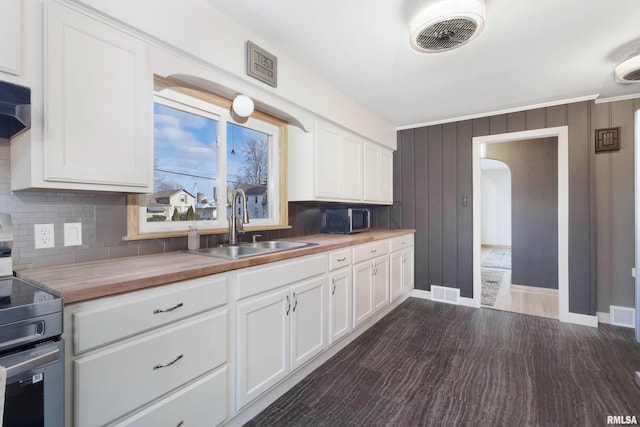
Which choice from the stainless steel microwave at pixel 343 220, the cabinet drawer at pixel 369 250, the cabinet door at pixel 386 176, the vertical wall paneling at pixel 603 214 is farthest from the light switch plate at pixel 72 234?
the vertical wall paneling at pixel 603 214

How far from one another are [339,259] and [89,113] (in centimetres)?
181

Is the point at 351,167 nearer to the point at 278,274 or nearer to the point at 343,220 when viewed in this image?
the point at 343,220

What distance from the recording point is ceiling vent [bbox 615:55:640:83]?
6.84 feet

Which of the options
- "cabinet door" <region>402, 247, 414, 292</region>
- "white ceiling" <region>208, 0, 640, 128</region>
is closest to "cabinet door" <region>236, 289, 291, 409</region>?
"white ceiling" <region>208, 0, 640, 128</region>

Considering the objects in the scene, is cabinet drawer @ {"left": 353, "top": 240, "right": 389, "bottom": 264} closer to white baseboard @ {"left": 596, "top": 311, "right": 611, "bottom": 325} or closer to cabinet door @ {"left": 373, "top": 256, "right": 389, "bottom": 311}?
cabinet door @ {"left": 373, "top": 256, "right": 389, "bottom": 311}

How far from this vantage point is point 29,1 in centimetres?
116

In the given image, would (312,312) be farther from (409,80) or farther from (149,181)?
(409,80)

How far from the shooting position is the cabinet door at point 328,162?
2.76m

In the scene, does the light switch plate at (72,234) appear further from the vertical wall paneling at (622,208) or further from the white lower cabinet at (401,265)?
the vertical wall paneling at (622,208)

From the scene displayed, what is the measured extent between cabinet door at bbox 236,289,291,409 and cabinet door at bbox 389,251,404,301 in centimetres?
176

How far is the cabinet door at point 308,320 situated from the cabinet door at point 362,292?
47 cm

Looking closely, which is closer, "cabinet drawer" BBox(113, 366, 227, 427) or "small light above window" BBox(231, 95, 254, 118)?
"cabinet drawer" BBox(113, 366, 227, 427)

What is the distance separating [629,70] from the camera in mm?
2133

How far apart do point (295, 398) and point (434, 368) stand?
108 cm
